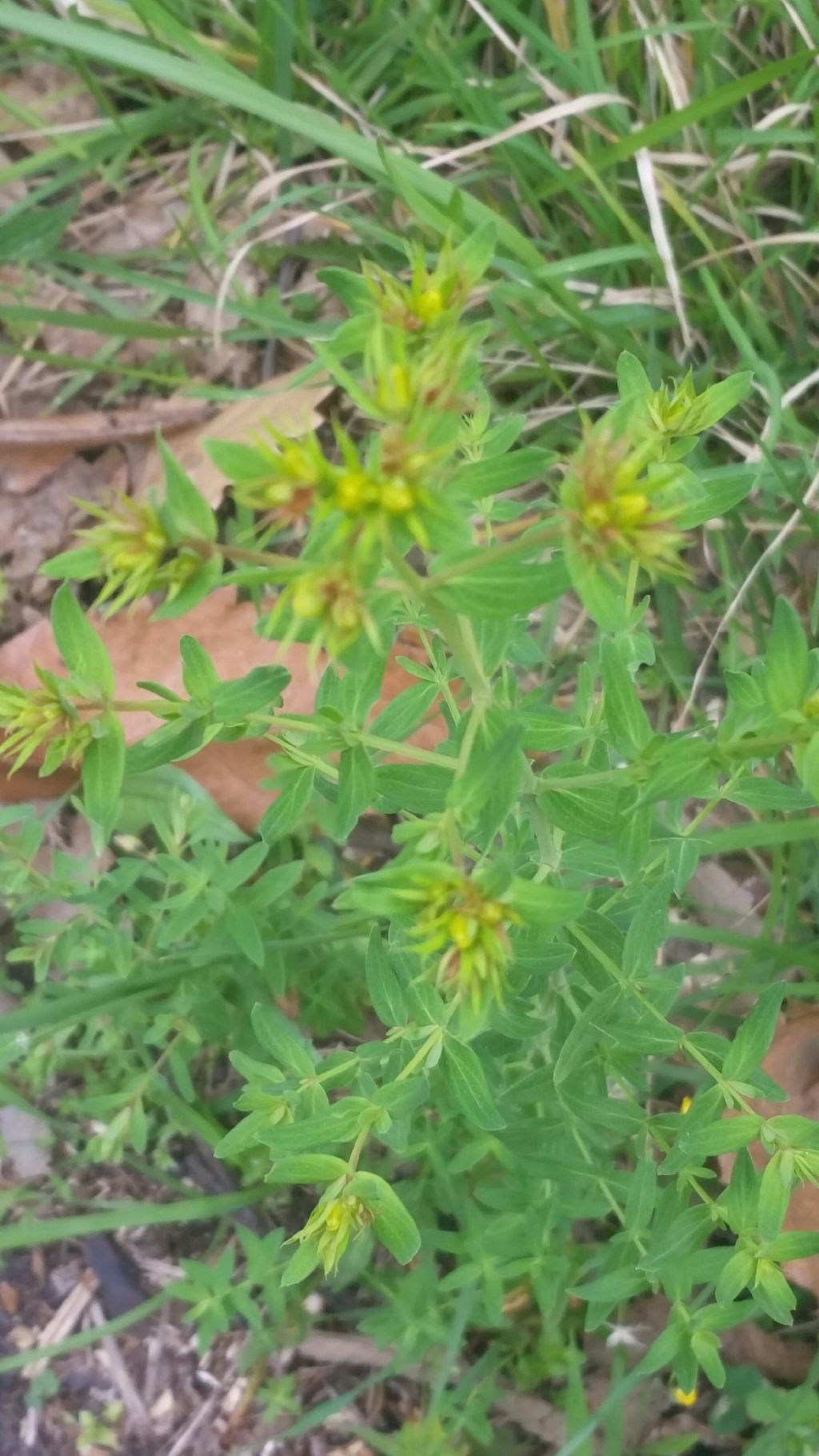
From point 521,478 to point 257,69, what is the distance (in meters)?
2.23

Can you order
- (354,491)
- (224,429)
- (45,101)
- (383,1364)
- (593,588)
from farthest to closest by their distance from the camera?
(45,101)
(224,429)
(383,1364)
(593,588)
(354,491)

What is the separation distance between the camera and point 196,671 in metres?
1.44

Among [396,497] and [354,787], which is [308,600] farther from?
[354,787]

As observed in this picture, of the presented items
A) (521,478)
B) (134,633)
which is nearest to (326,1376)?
(134,633)

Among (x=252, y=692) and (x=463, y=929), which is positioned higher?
(x=252, y=692)

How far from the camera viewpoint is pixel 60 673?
10.6ft

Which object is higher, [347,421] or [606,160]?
[606,160]

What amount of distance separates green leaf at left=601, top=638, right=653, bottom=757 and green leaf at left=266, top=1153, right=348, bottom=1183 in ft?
2.28

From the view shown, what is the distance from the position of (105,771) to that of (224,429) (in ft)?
6.40

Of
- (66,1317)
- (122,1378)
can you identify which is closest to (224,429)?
(66,1317)

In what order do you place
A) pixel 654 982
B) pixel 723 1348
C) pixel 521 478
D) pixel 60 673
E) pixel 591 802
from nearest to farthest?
pixel 521 478
pixel 591 802
pixel 654 982
pixel 723 1348
pixel 60 673

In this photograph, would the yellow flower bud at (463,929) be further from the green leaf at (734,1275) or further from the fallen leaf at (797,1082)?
the fallen leaf at (797,1082)

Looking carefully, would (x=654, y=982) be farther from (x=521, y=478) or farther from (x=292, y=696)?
(x=292, y=696)

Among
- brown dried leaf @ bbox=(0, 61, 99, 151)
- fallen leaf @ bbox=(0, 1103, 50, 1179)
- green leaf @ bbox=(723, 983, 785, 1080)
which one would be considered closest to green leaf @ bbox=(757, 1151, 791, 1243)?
green leaf @ bbox=(723, 983, 785, 1080)
